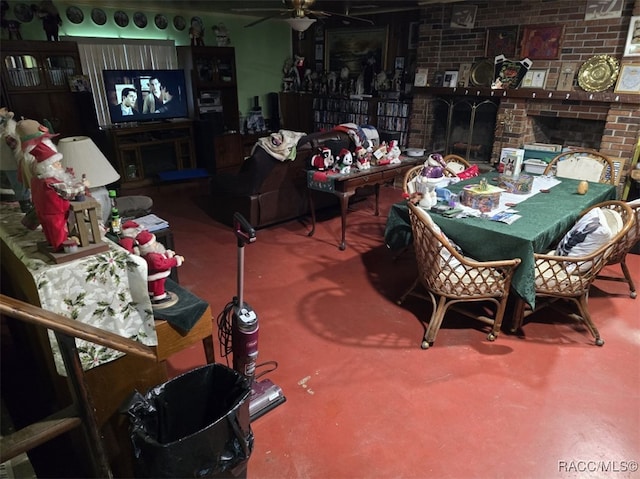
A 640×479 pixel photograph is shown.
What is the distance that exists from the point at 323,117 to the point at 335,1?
1.98 m

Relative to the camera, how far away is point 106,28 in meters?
5.58

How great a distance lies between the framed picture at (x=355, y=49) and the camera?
20.6ft

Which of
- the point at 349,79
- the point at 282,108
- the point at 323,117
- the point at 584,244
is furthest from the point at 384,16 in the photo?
the point at 584,244

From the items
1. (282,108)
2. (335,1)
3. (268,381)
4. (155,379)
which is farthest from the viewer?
(282,108)

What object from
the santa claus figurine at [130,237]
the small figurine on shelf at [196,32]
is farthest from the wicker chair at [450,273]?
the small figurine on shelf at [196,32]

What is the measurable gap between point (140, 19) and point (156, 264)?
5.54 m

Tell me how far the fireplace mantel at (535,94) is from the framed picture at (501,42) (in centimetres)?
42

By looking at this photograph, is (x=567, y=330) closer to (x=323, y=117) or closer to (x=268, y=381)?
(x=268, y=381)

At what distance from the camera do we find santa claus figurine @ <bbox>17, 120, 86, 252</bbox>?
53.8 inches

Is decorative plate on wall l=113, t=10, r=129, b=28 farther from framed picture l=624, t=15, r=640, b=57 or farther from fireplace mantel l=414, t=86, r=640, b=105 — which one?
framed picture l=624, t=15, r=640, b=57

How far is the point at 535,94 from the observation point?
4641 mm

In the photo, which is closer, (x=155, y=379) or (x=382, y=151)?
(x=155, y=379)

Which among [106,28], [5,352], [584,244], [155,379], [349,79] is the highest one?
[106,28]

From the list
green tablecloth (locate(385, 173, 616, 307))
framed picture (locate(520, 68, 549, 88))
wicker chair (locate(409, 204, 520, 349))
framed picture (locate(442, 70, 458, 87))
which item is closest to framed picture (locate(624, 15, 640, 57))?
framed picture (locate(520, 68, 549, 88))
